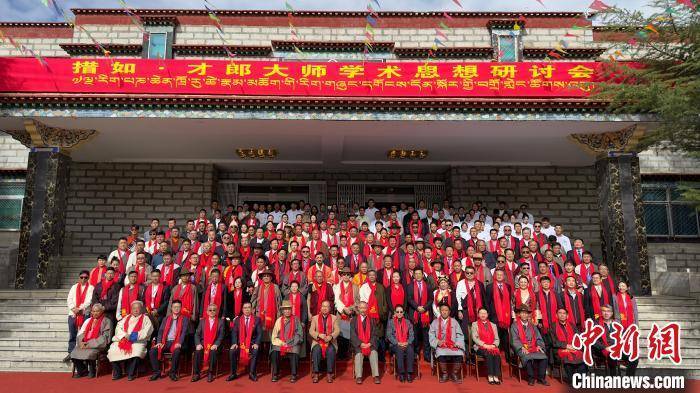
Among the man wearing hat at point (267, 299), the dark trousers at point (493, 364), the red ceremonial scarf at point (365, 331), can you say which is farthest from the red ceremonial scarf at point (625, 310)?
the man wearing hat at point (267, 299)

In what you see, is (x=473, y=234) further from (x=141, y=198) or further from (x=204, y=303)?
(x=141, y=198)

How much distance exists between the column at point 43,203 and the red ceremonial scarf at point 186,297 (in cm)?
391

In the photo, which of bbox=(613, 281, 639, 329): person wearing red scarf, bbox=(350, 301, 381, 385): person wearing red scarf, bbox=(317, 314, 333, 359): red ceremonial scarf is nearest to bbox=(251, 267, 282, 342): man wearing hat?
bbox=(317, 314, 333, 359): red ceremonial scarf

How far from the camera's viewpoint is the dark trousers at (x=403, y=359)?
6074 mm

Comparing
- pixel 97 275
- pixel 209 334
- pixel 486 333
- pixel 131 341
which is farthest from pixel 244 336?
pixel 486 333

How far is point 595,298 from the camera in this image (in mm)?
6715

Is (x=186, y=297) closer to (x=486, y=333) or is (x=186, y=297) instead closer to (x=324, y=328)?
(x=324, y=328)

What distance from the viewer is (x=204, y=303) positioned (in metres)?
6.84

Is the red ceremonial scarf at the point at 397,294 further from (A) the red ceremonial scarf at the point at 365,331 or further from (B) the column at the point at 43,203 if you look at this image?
(B) the column at the point at 43,203

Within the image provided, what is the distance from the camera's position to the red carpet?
5695 millimetres

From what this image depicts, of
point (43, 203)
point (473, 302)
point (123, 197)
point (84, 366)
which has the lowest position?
point (84, 366)

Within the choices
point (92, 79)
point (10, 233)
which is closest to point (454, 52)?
point (92, 79)

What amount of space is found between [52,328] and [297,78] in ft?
19.0

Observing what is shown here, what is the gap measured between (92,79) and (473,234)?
25.2 feet
